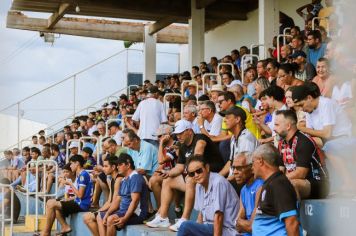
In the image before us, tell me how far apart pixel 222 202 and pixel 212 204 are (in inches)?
4.4

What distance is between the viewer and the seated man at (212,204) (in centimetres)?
617

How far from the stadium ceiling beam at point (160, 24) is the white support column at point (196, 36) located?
101 centimetres

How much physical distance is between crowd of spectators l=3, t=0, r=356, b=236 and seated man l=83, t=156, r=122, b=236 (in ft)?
0.04

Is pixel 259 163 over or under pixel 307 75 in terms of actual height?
under

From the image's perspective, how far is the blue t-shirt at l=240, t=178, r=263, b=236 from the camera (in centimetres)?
566

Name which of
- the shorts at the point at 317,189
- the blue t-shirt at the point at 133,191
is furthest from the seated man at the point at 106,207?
the shorts at the point at 317,189

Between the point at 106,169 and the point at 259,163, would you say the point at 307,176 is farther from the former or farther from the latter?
the point at 106,169

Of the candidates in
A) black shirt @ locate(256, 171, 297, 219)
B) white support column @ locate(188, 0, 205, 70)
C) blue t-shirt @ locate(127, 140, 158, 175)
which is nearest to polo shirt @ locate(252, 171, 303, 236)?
black shirt @ locate(256, 171, 297, 219)

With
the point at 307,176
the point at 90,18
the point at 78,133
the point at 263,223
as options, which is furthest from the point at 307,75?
the point at 90,18

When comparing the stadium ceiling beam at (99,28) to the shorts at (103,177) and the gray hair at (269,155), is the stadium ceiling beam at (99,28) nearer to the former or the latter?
the shorts at (103,177)

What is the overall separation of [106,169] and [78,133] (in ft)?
18.8

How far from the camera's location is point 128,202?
8484 millimetres

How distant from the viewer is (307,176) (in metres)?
5.58

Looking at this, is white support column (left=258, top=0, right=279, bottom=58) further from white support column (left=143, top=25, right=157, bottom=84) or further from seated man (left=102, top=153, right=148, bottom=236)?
white support column (left=143, top=25, right=157, bottom=84)
